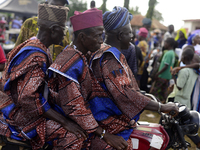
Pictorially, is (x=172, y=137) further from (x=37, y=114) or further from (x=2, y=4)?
(x=2, y=4)

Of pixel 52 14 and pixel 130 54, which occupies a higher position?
pixel 52 14

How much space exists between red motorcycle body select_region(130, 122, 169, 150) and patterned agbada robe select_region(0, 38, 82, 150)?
634 millimetres

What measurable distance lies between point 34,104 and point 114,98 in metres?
0.69

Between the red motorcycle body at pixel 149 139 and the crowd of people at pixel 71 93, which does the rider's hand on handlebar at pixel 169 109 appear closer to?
the crowd of people at pixel 71 93

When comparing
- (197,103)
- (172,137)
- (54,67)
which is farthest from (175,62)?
(54,67)

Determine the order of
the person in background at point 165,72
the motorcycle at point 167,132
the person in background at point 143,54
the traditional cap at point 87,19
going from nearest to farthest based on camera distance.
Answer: the traditional cap at point 87,19 → the motorcycle at point 167,132 → the person in background at point 165,72 → the person in background at point 143,54

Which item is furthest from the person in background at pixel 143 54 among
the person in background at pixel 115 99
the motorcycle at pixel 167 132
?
the person in background at pixel 115 99

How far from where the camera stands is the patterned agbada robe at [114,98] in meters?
1.85

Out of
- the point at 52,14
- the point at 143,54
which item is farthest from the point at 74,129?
the point at 143,54

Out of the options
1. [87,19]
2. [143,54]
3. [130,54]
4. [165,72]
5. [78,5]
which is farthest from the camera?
[78,5]

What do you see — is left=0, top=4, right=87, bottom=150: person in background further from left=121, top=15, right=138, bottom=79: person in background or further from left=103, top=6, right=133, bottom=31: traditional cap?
left=121, top=15, right=138, bottom=79: person in background

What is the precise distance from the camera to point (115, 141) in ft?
6.20

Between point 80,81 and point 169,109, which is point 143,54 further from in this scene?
point 80,81

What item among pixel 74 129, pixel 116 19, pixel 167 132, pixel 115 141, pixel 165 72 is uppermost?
pixel 116 19
